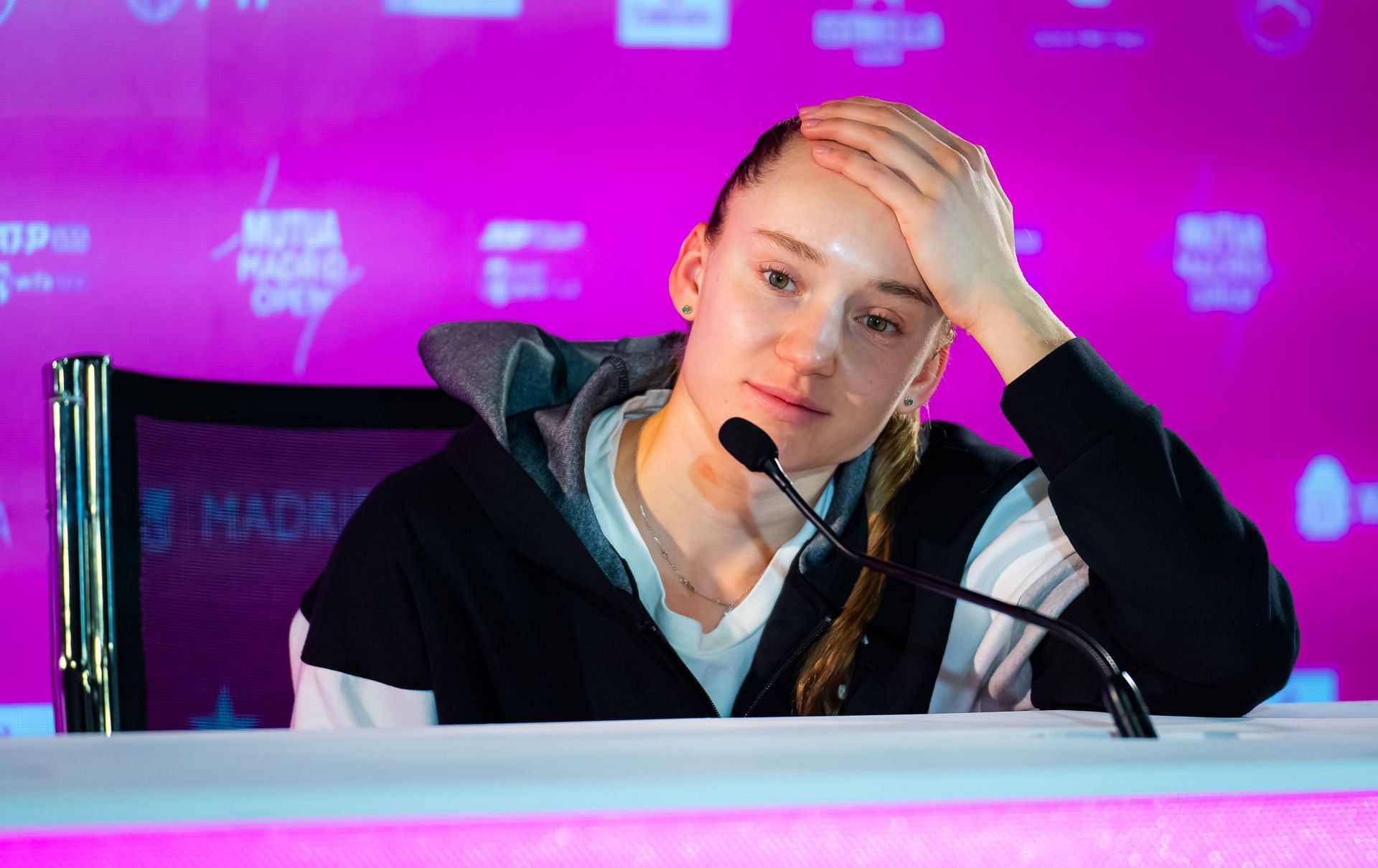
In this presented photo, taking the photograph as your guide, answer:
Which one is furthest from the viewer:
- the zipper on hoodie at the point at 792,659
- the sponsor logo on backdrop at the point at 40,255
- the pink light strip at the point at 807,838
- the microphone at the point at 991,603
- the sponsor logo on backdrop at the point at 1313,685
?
the sponsor logo on backdrop at the point at 1313,685

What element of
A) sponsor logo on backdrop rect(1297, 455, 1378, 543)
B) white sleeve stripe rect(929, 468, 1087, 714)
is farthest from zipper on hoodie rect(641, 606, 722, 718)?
sponsor logo on backdrop rect(1297, 455, 1378, 543)

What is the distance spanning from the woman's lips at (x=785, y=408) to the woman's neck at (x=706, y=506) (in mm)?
108

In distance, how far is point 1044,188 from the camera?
2.41 metres

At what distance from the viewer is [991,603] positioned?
67 cm

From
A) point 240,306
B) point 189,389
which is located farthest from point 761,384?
point 240,306

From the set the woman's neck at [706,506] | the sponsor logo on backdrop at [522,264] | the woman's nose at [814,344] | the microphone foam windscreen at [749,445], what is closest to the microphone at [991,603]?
the microphone foam windscreen at [749,445]

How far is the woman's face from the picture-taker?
1063mm

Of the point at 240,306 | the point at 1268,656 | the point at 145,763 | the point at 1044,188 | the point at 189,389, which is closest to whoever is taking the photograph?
the point at 145,763

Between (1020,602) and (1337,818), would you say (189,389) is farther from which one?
(1337,818)

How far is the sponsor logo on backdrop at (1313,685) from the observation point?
250 centimetres

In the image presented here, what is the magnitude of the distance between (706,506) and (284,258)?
52.7 inches

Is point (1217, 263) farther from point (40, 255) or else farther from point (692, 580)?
point (40, 255)

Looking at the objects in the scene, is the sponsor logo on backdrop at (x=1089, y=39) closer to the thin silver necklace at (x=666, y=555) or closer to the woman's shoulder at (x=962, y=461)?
the woman's shoulder at (x=962, y=461)

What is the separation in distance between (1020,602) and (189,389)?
2.71 feet
